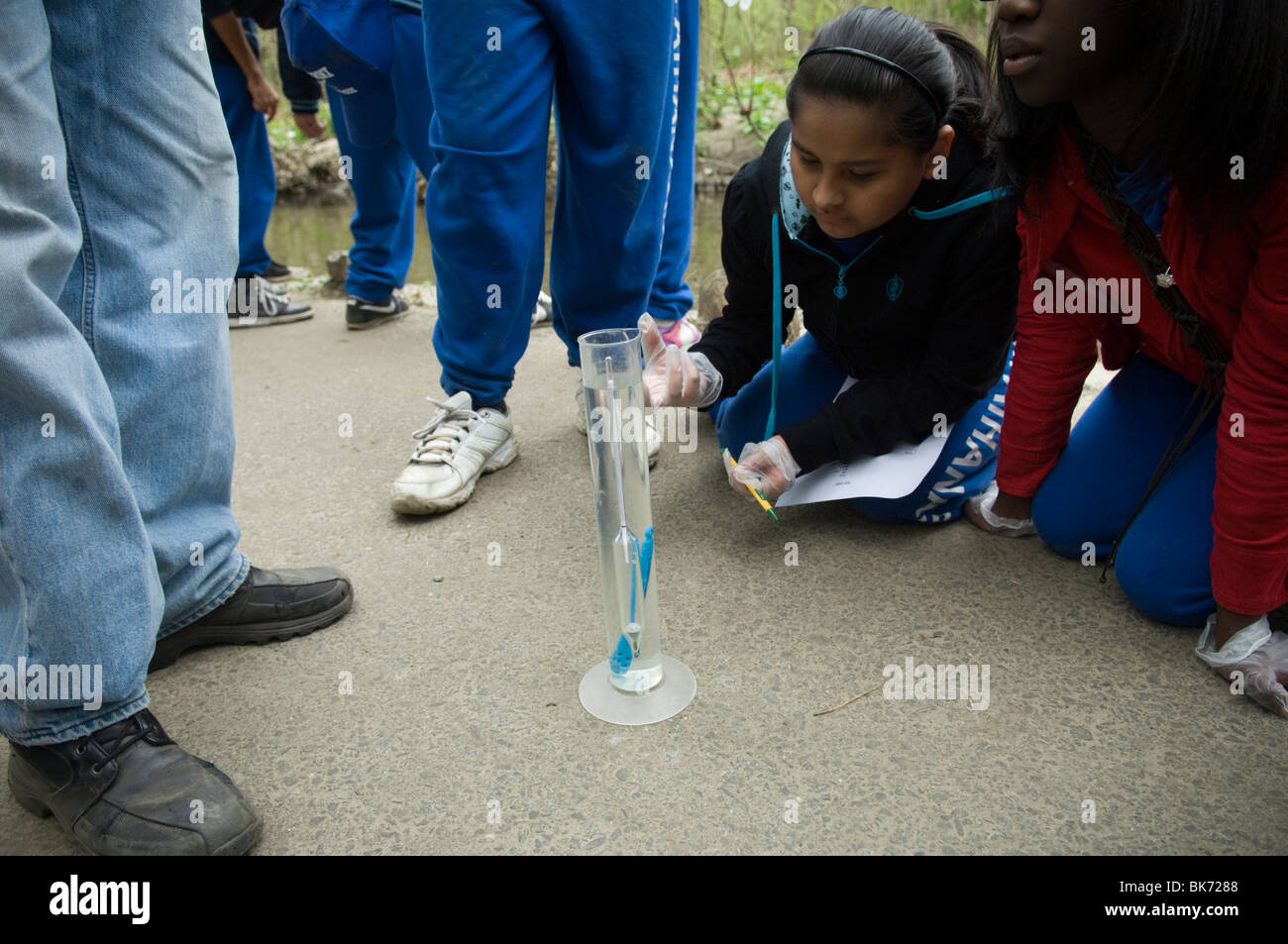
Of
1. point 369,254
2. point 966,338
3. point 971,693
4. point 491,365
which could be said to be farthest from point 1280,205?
point 369,254

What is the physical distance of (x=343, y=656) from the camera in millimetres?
1577

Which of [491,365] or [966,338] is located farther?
[491,365]

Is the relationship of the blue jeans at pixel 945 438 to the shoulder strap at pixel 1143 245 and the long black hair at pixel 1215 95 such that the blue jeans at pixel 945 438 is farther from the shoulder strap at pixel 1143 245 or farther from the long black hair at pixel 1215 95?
the long black hair at pixel 1215 95

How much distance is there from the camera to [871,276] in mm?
1786

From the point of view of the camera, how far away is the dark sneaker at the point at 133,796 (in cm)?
116

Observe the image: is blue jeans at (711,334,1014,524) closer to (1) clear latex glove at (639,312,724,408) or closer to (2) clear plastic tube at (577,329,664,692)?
(1) clear latex glove at (639,312,724,408)

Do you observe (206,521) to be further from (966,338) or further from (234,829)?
(966,338)

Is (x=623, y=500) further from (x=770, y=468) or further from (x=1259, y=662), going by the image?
(x=1259, y=662)

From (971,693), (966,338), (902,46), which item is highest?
(902,46)

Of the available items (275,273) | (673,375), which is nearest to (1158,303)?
(673,375)
